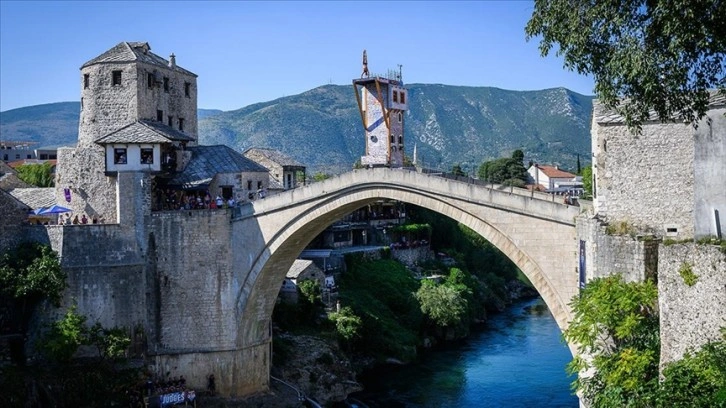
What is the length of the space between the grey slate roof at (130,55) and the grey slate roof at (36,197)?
589 cm

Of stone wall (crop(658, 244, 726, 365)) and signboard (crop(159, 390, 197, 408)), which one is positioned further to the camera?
signboard (crop(159, 390, 197, 408))

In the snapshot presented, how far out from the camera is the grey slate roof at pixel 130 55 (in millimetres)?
34062

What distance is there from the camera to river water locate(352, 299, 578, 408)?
34281 mm

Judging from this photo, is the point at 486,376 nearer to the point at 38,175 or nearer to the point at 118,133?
the point at 118,133

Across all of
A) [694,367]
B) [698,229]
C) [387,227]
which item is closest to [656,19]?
[698,229]

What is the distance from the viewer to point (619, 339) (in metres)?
19.1

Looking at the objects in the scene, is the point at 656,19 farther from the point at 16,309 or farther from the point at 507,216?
the point at 16,309

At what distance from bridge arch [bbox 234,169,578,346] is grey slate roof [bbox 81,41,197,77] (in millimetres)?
8314

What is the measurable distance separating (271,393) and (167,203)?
8.46 meters

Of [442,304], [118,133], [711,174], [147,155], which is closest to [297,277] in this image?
[442,304]

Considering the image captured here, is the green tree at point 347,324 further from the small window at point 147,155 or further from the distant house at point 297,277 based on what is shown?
the small window at point 147,155

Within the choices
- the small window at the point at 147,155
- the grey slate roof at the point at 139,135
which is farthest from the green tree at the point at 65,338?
the grey slate roof at the point at 139,135

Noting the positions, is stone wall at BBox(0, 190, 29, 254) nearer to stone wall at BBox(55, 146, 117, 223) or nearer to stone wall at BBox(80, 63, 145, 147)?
stone wall at BBox(55, 146, 117, 223)

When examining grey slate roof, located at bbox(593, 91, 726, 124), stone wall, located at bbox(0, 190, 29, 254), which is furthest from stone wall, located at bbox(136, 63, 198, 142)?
grey slate roof, located at bbox(593, 91, 726, 124)
